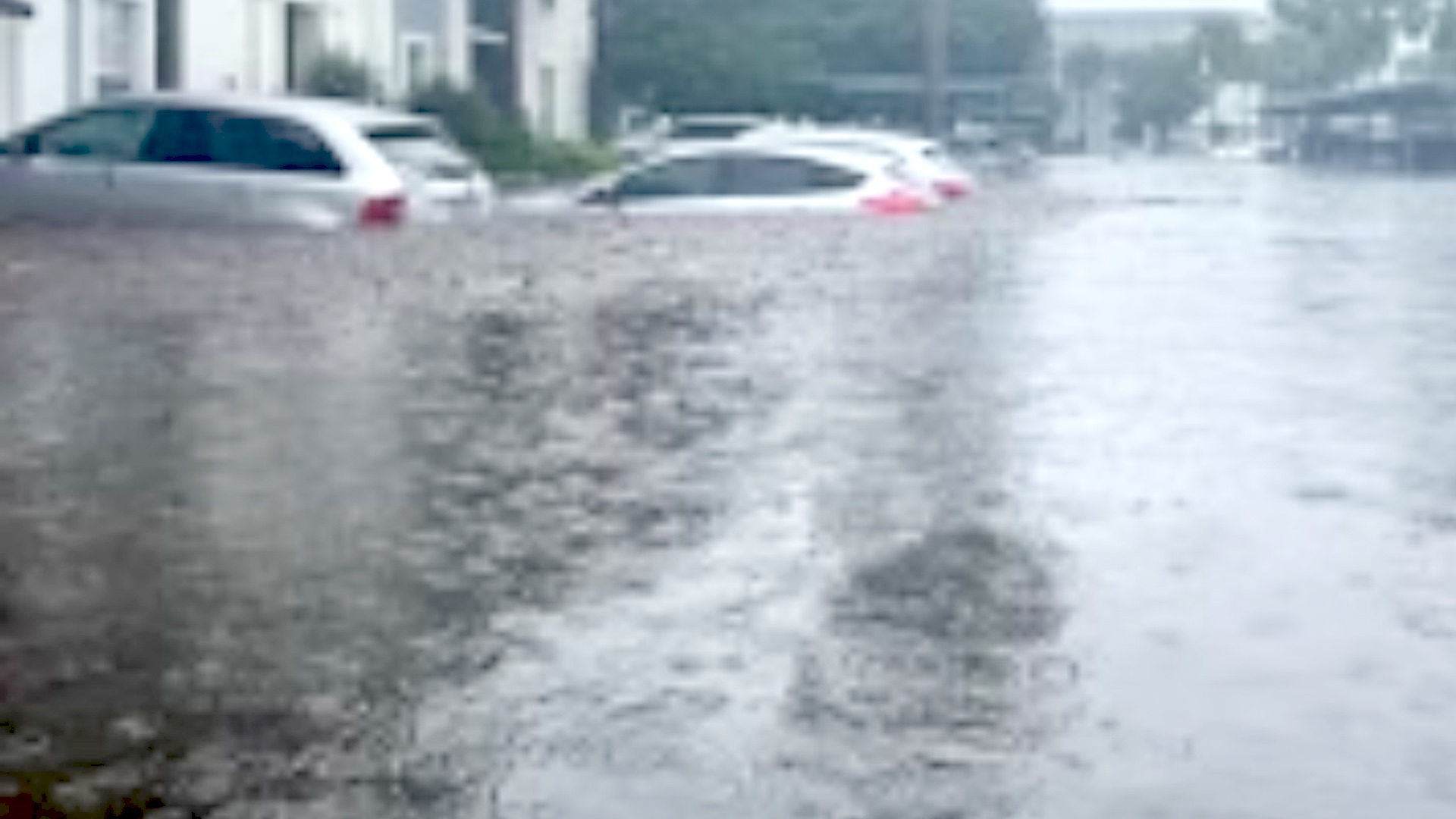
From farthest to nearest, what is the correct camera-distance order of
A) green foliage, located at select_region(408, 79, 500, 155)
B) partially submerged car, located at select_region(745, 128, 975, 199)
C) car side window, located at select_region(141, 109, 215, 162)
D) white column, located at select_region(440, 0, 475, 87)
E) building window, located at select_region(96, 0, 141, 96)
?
1. white column, located at select_region(440, 0, 475, 87)
2. green foliage, located at select_region(408, 79, 500, 155)
3. partially submerged car, located at select_region(745, 128, 975, 199)
4. building window, located at select_region(96, 0, 141, 96)
5. car side window, located at select_region(141, 109, 215, 162)

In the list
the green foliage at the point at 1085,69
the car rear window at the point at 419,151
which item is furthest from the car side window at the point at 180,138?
the green foliage at the point at 1085,69

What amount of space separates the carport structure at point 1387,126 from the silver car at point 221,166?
41.3 m

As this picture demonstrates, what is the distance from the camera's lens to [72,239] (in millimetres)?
19469

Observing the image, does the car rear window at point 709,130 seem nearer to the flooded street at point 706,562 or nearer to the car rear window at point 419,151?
the car rear window at point 419,151

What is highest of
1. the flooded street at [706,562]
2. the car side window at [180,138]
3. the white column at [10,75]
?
the white column at [10,75]

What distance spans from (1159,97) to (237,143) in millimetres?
69210

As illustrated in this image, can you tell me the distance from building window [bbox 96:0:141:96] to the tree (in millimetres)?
60802

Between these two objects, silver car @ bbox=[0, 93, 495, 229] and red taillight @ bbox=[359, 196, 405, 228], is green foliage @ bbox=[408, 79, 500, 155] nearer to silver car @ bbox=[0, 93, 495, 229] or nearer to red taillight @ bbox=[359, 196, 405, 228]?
silver car @ bbox=[0, 93, 495, 229]

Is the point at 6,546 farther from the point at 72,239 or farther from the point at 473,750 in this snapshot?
the point at 72,239

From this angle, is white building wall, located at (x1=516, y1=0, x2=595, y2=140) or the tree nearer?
white building wall, located at (x1=516, y1=0, x2=595, y2=140)

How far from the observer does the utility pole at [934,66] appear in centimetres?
5384

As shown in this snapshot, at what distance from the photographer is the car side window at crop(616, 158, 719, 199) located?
24281 millimetres

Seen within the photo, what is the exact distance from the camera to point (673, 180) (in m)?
24.4

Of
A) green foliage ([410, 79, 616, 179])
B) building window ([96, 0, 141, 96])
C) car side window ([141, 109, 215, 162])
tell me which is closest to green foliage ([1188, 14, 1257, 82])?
green foliage ([410, 79, 616, 179])
